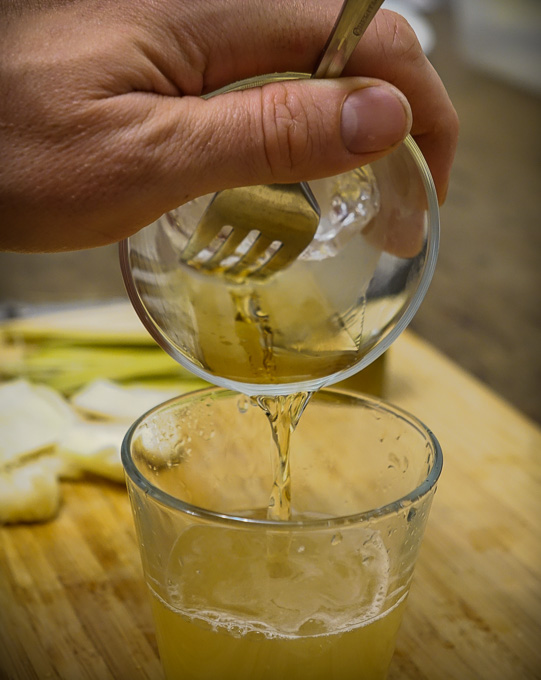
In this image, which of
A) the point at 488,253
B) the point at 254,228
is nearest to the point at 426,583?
the point at 254,228

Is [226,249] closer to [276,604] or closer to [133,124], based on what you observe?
[133,124]

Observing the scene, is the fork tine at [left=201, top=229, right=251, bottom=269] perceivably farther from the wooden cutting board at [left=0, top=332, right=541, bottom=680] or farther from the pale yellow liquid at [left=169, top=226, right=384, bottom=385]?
the wooden cutting board at [left=0, top=332, right=541, bottom=680]

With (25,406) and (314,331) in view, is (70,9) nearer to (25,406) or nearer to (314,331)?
(314,331)

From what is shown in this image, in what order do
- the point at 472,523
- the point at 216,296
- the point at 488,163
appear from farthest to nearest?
the point at 488,163
the point at 472,523
the point at 216,296

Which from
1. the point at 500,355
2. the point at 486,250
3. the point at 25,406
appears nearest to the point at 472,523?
the point at 25,406

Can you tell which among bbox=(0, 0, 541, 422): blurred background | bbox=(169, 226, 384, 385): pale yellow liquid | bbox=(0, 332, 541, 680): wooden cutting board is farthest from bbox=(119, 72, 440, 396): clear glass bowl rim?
bbox=(0, 0, 541, 422): blurred background

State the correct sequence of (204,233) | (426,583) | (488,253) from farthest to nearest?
(488,253), (426,583), (204,233)

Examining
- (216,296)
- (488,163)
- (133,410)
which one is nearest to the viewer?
(216,296)
